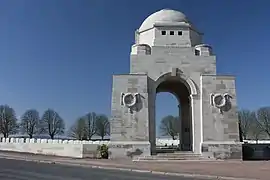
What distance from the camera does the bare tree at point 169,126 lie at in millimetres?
67625

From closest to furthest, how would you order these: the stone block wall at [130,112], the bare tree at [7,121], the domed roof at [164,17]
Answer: the stone block wall at [130,112]
the domed roof at [164,17]
the bare tree at [7,121]

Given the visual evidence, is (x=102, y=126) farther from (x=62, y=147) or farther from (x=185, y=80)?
(x=185, y=80)

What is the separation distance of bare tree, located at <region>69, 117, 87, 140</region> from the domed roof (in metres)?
40.9

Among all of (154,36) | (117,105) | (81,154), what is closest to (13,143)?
(81,154)

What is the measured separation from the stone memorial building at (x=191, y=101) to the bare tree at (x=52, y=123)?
45.6 m

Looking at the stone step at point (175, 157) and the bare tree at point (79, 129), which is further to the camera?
the bare tree at point (79, 129)

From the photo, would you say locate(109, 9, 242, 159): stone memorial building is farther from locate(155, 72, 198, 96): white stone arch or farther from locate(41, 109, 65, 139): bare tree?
locate(41, 109, 65, 139): bare tree

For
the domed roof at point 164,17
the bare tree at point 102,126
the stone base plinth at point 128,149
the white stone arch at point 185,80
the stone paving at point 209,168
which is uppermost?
the domed roof at point 164,17

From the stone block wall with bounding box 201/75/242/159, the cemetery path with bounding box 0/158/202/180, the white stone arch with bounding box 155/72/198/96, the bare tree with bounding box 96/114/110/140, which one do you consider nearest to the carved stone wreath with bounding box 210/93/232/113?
the stone block wall with bounding box 201/75/242/159

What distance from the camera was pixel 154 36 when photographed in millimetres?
29016

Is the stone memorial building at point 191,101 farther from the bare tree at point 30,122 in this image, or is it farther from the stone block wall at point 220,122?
the bare tree at point 30,122

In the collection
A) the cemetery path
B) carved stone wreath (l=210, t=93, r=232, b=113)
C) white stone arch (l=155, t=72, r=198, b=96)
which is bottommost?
the cemetery path

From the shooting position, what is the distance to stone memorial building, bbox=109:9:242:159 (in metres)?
25.2

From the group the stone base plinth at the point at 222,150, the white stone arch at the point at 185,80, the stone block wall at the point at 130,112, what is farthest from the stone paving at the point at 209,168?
the white stone arch at the point at 185,80
